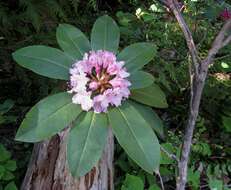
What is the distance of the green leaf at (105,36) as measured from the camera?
1800mm

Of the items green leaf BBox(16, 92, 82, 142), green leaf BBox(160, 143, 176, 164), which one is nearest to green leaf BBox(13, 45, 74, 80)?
green leaf BBox(16, 92, 82, 142)

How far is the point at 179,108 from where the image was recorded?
9.53ft

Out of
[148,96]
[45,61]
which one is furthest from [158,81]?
[45,61]

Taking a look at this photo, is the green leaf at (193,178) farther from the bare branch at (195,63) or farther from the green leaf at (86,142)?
the green leaf at (86,142)

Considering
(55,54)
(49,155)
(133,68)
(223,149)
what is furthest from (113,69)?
(223,149)

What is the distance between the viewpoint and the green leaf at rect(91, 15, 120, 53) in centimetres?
180

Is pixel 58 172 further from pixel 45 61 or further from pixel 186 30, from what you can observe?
pixel 186 30

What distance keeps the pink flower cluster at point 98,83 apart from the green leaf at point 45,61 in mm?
126

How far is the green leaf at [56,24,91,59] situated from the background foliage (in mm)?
505

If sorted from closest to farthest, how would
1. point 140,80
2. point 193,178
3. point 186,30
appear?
point 186,30 < point 140,80 < point 193,178

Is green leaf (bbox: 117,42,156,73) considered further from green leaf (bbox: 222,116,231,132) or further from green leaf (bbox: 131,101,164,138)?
green leaf (bbox: 222,116,231,132)

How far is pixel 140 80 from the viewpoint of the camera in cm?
170

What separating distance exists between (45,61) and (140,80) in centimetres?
39

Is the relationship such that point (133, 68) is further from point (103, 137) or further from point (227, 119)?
point (227, 119)
